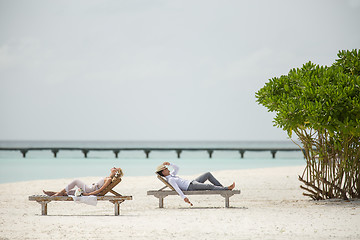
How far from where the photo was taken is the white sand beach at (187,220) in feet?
25.1

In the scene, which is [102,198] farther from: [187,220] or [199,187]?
[199,187]

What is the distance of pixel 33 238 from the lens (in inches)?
293

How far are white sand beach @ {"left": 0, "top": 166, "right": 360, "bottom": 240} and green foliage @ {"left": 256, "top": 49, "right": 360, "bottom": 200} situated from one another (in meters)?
0.93

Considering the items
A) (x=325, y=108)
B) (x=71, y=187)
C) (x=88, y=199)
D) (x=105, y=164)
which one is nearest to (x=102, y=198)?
(x=88, y=199)

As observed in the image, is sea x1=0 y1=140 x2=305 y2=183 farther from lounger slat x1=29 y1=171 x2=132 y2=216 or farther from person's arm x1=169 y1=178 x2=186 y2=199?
person's arm x1=169 y1=178 x2=186 y2=199

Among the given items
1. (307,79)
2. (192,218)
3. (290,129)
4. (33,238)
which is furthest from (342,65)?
(33,238)

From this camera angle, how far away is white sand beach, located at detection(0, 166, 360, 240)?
7652 mm

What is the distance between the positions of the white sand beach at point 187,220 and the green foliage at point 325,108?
933mm

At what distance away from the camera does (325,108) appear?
10.5 metres

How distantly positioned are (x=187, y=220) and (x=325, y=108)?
3646 millimetres

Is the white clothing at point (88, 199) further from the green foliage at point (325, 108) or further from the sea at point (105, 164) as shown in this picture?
the sea at point (105, 164)

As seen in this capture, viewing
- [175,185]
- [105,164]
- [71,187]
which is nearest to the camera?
[71,187]

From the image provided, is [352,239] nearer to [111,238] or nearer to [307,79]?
[111,238]

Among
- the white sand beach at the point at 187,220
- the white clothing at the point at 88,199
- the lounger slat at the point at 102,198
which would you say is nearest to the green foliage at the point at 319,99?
the white sand beach at the point at 187,220
